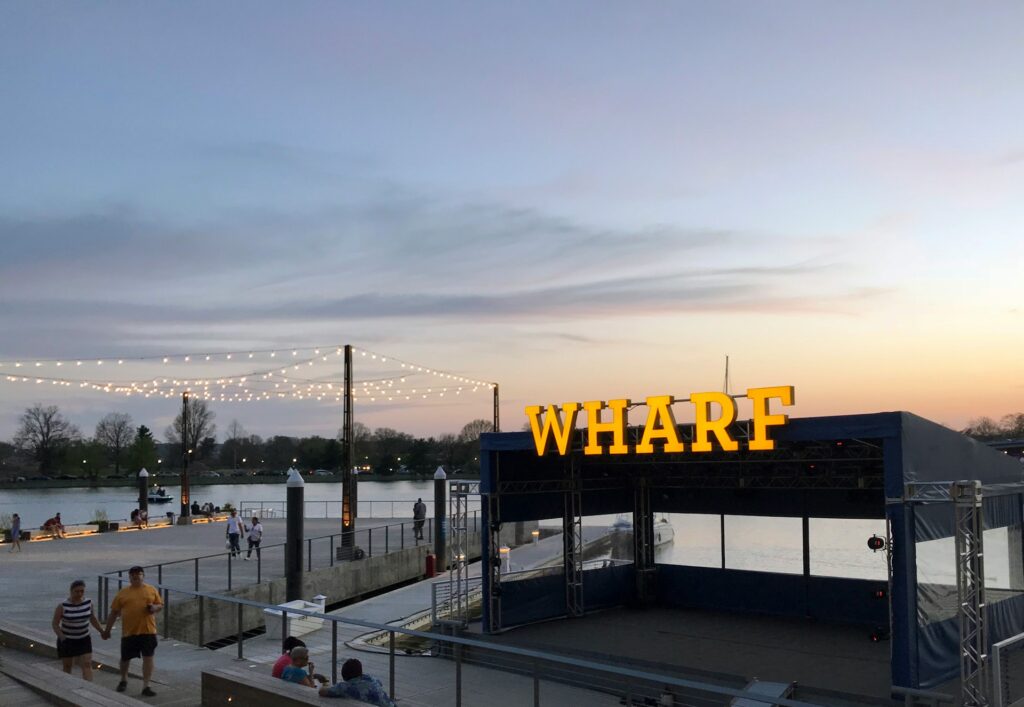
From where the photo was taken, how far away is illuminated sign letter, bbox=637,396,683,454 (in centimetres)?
1666

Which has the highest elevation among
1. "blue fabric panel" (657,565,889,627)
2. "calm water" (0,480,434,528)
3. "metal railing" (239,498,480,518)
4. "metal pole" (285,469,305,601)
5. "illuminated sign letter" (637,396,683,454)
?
"illuminated sign letter" (637,396,683,454)

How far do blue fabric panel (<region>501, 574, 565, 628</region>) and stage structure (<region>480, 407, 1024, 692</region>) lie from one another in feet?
0.13

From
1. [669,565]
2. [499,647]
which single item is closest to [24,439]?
[669,565]

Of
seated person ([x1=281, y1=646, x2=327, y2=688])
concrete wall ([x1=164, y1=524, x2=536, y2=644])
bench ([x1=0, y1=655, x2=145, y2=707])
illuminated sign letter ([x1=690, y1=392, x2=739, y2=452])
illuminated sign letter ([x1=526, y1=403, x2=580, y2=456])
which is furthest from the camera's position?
concrete wall ([x1=164, y1=524, x2=536, y2=644])

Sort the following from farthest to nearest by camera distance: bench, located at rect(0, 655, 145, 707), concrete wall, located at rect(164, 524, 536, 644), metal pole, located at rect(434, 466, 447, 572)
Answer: metal pole, located at rect(434, 466, 447, 572)
concrete wall, located at rect(164, 524, 536, 644)
bench, located at rect(0, 655, 145, 707)

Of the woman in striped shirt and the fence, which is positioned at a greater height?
the woman in striped shirt

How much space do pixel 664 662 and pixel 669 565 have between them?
7.54 meters

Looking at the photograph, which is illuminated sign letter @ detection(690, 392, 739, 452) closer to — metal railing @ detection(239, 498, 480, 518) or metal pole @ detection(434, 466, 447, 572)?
metal railing @ detection(239, 498, 480, 518)

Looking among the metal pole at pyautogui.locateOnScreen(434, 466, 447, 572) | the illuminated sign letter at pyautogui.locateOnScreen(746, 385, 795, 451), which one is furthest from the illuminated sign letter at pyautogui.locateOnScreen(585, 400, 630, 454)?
the metal pole at pyautogui.locateOnScreen(434, 466, 447, 572)

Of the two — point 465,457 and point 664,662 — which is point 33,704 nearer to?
point 664,662

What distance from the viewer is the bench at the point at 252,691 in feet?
26.8

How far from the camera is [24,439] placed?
13375 centimetres

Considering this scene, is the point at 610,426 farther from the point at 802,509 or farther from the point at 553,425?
the point at 802,509

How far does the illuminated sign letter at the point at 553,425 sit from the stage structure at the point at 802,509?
4 cm
